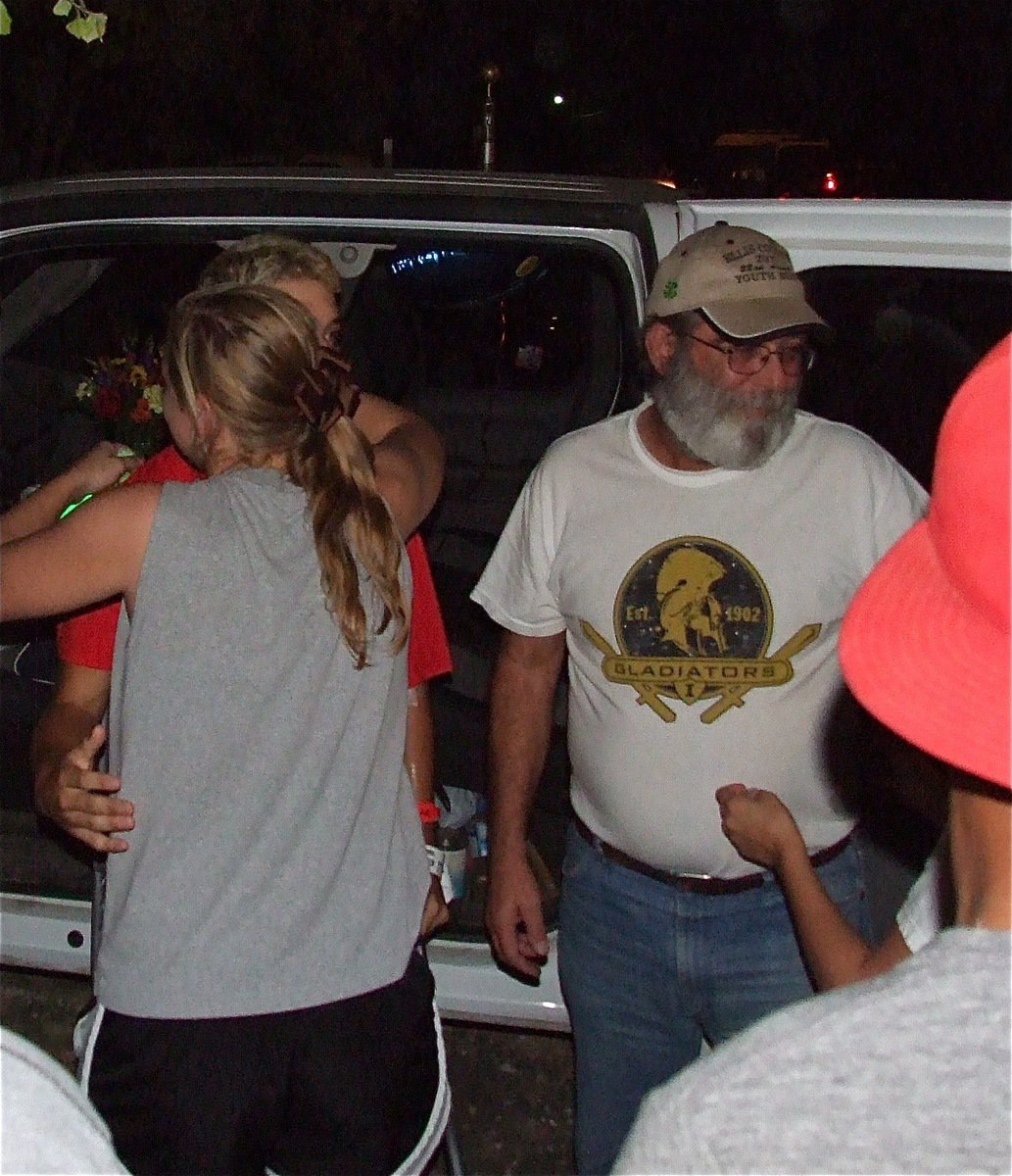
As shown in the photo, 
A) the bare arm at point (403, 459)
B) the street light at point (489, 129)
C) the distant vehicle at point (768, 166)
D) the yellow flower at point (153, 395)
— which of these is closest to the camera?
the bare arm at point (403, 459)

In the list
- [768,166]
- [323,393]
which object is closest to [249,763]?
[323,393]

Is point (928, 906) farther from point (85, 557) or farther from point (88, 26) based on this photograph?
point (88, 26)

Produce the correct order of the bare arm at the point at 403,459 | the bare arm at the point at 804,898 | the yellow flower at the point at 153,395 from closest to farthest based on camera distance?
the bare arm at the point at 804,898 → the bare arm at the point at 403,459 → the yellow flower at the point at 153,395

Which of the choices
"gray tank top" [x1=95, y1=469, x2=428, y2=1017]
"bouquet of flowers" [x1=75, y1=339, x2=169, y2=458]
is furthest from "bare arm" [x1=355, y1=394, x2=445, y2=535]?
"bouquet of flowers" [x1=75, y1=339, x2=169, y2=458]

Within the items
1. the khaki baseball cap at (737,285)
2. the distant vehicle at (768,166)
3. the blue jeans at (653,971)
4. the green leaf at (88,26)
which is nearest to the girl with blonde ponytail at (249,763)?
the green leaf at (88,26)

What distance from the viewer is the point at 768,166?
19656 mm

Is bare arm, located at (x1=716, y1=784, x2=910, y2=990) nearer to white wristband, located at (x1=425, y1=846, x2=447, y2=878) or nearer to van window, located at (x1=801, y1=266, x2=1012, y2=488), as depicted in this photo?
white wristband, located at (x1=425, y1=846, x2=447, y2=878)

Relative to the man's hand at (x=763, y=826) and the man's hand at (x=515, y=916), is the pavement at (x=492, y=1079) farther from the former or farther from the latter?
the man's hand at (x=763, y=826)

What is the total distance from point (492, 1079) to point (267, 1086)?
5.23ft

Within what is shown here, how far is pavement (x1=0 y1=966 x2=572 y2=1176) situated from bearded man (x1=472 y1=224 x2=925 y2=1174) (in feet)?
→ 2.52

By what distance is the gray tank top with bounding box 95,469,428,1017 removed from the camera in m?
1.81

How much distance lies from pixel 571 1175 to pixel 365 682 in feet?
5.74

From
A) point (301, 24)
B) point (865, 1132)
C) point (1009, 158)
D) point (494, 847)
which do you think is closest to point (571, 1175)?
point (494, 847)

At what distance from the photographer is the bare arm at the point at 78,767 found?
6.16 feet
